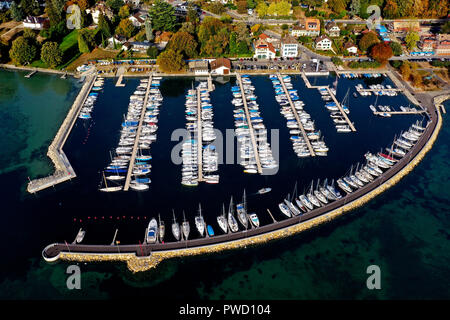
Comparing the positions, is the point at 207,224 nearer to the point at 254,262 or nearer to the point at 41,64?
the point at 254,262

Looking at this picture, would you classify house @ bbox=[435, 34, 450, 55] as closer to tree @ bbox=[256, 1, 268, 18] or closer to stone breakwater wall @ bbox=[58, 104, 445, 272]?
tree @ bbox=[256, 1, 268, 18]

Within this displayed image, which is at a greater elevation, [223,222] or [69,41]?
[69,41]

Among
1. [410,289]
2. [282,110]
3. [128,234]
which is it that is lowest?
[410,289]

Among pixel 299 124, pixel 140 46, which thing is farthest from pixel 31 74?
pixel 299 124

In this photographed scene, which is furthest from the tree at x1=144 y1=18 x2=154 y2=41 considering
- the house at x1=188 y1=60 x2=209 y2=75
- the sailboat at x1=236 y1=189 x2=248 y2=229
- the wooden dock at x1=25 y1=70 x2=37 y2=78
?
the sailboat at x1=236 y1=189 x2=248 y2=229

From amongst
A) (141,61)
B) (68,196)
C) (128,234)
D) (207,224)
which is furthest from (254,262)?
(141,61)

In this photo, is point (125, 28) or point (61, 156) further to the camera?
point (125, 28)

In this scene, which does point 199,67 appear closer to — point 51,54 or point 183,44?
point 183,44
